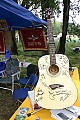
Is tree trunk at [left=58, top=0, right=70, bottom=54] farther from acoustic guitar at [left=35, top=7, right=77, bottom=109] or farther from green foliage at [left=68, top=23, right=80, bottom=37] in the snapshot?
acoustic guitar at [left=35, top=7, right=77, bottom=109]

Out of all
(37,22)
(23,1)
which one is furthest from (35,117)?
(23,1)

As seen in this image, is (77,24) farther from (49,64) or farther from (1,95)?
(49,64)

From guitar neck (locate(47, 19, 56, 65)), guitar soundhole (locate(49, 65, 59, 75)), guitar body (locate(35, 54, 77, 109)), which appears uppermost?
guitar neck (locate(47, 19, 56, 65))

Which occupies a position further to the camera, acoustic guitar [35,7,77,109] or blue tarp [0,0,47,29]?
blue tarp [0,0,47,29]

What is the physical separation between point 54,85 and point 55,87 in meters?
0.03

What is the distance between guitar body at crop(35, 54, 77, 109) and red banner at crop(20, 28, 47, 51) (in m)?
2.73

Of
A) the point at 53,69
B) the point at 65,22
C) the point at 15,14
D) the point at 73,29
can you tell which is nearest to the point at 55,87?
the point at 53,69

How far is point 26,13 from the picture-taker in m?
5.32

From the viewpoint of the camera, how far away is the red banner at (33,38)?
6.03 meters

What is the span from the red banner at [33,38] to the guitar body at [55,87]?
108 inches

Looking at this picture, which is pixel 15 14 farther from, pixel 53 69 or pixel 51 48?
pixel 53 69

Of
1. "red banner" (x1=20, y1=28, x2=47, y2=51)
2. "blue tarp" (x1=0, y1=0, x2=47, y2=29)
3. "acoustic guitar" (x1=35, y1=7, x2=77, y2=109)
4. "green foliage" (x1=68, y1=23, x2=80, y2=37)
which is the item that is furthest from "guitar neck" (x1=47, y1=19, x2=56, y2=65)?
"green foliage" (x1=68, y1=23, x2=80, y2=37)

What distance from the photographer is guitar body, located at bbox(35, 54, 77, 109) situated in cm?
286

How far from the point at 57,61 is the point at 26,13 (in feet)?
7.63
